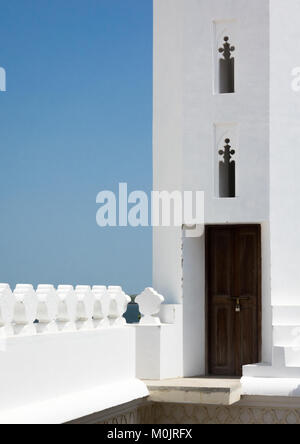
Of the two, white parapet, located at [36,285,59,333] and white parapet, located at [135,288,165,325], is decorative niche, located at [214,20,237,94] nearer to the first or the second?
white parapet, located at [135,288,165,325]

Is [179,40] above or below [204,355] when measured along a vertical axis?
above

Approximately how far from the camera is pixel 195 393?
1019cm

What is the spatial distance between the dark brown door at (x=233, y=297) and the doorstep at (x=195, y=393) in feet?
4.96

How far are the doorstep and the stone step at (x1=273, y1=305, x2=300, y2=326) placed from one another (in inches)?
46.4

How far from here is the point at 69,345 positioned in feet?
27.1

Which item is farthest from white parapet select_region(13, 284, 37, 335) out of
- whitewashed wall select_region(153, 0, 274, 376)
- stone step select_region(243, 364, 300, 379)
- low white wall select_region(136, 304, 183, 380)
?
whitewashed wall select_region(153, 0, 274, 376)

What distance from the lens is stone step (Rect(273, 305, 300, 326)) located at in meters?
11.3

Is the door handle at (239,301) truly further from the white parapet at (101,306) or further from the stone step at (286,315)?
the white parapet at (101,306)

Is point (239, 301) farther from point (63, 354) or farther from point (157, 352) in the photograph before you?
point (63, 354)

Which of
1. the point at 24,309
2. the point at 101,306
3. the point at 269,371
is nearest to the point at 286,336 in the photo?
the point at 269,371

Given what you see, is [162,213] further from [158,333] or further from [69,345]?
[69,345]

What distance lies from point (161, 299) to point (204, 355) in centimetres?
126

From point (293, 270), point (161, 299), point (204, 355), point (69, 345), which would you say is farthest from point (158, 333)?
point (69, 345)

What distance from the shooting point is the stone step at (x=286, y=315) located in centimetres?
1127
